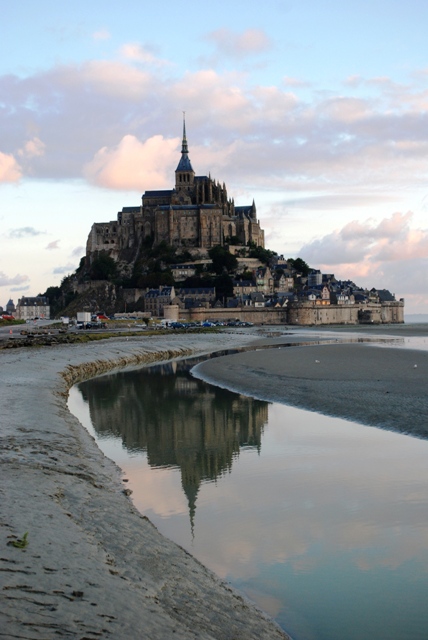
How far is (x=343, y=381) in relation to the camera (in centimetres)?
2575

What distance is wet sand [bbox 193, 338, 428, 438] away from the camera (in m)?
18.3

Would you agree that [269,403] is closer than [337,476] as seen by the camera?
No

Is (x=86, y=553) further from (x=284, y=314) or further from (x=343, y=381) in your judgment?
(x=284, y=314)

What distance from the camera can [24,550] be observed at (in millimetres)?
6738

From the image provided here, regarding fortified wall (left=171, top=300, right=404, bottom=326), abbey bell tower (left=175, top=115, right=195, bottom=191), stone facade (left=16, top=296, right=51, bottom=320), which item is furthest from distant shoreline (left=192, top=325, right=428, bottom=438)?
stone facade (left=16, top=296, right=51, bottom=320)

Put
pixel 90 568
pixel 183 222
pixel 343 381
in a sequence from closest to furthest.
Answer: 1. pixel 90 568
2. pixel 343 381
3. pixel 183 222

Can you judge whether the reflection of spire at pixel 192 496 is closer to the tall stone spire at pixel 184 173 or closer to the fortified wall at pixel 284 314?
the fortified wall at pixel 284 314

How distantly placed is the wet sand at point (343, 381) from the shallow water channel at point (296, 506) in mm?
1143

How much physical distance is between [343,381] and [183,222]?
3746 inches

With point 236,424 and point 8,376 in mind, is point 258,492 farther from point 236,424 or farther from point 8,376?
point 8,376

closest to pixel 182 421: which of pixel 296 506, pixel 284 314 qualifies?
pixel 296 506

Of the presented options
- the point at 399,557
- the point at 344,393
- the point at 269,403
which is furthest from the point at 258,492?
the point at 344,393

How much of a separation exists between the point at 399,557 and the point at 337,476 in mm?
3845

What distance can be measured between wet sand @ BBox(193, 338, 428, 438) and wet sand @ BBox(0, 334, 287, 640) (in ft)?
28.4
